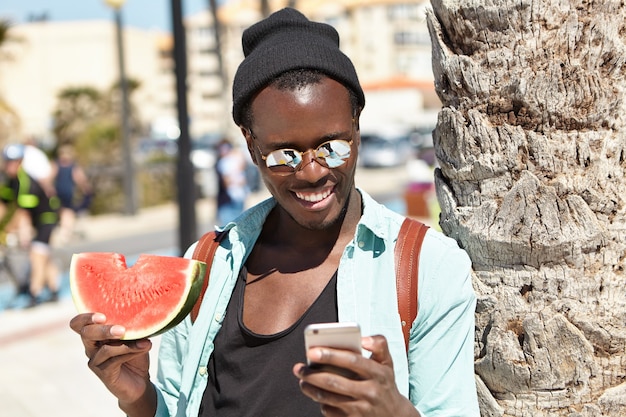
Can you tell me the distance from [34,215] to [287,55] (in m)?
9.00

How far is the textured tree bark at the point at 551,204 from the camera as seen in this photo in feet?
6.93

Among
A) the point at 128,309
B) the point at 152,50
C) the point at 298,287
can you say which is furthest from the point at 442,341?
the point at 152,50

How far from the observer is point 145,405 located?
7.07 feet

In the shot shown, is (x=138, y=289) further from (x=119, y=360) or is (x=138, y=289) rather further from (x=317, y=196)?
(x=317, y=196)

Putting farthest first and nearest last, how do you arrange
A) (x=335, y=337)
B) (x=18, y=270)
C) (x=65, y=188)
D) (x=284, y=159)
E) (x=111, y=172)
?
(x=111, y=172) < (x=65, y=188) < (x=18, y=270) < (x=284, y=159) < (x=335, y=337)

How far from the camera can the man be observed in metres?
1.90

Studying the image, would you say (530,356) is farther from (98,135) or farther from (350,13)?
(350,13)

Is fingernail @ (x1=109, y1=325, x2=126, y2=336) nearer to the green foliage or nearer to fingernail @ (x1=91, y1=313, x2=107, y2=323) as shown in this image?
fingernail @ (x1=91, y1=313, x2=107, y2=323)

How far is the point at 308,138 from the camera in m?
1.96

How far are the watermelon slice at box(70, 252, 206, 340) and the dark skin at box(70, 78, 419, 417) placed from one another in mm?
97

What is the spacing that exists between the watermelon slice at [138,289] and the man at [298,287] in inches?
2.7

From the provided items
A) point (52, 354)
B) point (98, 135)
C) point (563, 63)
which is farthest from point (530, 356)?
point (98, 135)

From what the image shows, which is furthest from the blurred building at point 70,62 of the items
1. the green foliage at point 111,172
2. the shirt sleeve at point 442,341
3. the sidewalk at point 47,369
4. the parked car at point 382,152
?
the shirt sleeve at point 442,341

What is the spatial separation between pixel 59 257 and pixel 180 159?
5156 mm
